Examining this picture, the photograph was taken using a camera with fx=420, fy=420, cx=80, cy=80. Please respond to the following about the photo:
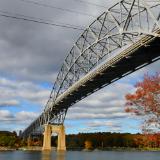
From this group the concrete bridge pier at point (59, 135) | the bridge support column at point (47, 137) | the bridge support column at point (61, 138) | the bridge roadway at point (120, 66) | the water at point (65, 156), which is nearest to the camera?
the bridge roadway at point (120, 66)

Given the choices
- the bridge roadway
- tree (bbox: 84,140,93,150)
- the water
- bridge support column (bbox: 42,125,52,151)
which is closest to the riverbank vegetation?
tree (bbox: 84,140,93,150)

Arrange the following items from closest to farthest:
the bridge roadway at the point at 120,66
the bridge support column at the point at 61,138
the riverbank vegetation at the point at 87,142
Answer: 1. the bridge roadway at the point at 120,66
2. the bridge support column at the point at 61,138
3. the riverbank vegetation at the point at 87,142

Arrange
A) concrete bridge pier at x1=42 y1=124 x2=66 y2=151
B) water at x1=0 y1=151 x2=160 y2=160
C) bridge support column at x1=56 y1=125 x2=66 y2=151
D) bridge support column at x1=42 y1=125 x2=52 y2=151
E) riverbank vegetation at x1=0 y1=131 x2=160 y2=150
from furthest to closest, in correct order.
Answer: riverbank vegetation at x1=0 y1=131 x2=160 y2=150 < bridge support column at x1=42 y1=125 x2=52 y2=151 < concrete bridge pier at x1=42 y1=124 x2=66 y2=151 < bridge support column at x1=56 y1=125 x2=66 y2=151 < water at x1=0 y1=151 x2=160 y2=160

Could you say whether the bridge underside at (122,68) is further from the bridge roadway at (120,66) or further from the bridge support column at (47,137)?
the bridge support column at (47,137)

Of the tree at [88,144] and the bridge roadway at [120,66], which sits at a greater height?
the tree at [88,144]

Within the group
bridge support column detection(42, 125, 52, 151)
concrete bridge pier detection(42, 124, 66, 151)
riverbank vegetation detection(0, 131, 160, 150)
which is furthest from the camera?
riverbank vegetation detection(0, 131, 160, 150)

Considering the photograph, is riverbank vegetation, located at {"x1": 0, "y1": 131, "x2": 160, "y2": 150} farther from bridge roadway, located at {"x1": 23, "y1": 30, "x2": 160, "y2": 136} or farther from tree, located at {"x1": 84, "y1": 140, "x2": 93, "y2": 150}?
bridge roadway, located at {"x1": 23, "y1": 30, "x2": 160, "y2": 136}

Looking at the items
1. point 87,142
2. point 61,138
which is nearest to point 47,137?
point 61,138

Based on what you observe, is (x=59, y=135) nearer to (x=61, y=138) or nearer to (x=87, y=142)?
(x=61, y=138)

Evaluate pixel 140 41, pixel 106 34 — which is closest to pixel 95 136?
pixel 106 34

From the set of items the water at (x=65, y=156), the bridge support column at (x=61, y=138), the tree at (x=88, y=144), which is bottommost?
the water at (x=65, y=156)

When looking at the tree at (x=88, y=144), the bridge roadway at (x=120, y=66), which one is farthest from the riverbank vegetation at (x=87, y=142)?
the bridge roadway at (x=120, y=66)

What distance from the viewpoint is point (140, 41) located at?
1508 inches

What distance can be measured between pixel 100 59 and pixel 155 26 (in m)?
25.1
